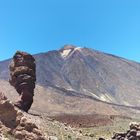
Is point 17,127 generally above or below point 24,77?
below

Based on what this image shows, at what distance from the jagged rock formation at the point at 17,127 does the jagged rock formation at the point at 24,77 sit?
2110 inches

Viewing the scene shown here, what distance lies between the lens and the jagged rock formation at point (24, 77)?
2790 inches

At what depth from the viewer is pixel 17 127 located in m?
16.4

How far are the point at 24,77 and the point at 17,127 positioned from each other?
55.0 metres

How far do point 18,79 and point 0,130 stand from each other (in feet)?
185

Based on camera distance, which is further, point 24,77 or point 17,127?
point 24,77

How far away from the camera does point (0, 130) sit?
15.9m

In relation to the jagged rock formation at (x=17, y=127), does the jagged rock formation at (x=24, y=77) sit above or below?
above

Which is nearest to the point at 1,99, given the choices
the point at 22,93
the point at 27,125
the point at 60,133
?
the point at 27,125

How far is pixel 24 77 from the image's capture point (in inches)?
2803

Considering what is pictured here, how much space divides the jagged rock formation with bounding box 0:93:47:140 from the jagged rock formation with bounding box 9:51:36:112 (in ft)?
176

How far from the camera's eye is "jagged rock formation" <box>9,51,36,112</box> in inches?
2790

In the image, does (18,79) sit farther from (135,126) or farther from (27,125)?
(27,125)

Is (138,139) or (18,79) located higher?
(18,79)
